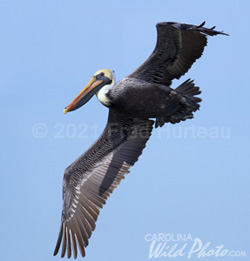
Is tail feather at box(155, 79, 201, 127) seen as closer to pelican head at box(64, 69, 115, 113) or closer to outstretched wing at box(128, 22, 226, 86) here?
outstretched wing at box(128, 22, 226, 86)

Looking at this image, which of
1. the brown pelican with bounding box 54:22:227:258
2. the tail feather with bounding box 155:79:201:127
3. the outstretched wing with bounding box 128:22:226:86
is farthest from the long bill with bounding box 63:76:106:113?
the tail feather with bounding box 155:79:201:127

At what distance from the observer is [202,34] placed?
28.4ft

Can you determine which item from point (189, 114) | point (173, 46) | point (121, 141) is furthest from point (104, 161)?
point (173, 46)

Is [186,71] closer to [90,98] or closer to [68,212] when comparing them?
[90,98]

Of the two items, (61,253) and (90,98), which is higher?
(90,98)

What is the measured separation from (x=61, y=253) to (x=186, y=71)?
151 inches

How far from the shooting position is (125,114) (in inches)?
375

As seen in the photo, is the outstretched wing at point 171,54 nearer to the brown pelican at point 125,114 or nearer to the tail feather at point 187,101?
the brown pelican at point 125,114

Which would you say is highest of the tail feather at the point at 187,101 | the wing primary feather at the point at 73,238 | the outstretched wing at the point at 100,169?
the tail feather at the point at 187,101

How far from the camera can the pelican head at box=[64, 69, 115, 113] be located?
947 cm

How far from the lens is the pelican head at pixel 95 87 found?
9469 mm

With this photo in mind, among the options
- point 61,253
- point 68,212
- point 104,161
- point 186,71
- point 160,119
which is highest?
point 186,71

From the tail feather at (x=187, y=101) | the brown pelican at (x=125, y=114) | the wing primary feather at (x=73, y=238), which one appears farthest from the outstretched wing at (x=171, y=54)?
the wing primary feather at (x=73, y=238)

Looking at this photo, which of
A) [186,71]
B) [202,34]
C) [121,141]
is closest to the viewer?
[202,34]
